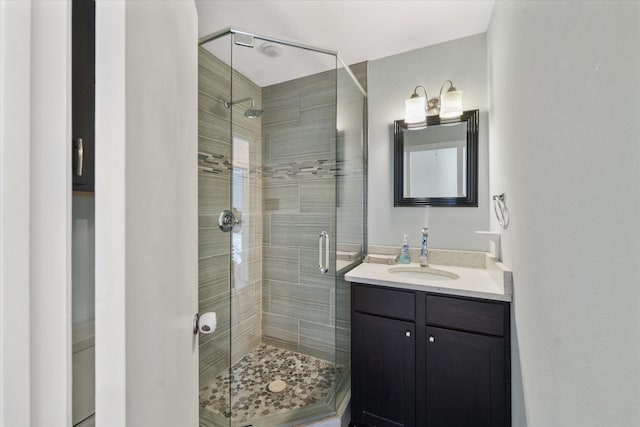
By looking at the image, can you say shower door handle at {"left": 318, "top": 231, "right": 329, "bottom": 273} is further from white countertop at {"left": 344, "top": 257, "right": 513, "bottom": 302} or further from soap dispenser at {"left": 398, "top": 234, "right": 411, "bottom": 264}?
soap dispenser at {"left": 398, "top": 234, "right": 411, "bottom": 264}

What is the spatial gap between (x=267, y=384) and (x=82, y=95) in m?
1.85

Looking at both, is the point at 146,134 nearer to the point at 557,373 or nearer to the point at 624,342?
the point at 624,342

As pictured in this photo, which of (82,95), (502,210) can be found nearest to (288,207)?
(502,210)

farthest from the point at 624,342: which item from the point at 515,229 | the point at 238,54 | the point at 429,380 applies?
the point at 238,54

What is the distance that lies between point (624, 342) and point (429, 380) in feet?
3.68

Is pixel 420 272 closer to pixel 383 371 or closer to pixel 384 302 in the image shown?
pixel 384 302

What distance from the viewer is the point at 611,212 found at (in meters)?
0.50

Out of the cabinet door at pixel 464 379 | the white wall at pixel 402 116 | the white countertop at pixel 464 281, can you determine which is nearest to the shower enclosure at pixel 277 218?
the white wall at pixel 402 116

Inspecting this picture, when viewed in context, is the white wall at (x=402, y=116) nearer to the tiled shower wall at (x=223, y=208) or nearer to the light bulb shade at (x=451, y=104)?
the light bulb shade at (x=451, y=104)

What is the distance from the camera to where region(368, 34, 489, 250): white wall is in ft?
5.81

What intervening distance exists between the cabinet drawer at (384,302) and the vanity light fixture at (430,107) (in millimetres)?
1208

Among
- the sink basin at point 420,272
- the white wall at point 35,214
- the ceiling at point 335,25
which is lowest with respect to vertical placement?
the sink basin at point 420,272

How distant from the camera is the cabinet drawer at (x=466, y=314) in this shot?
1.25 m

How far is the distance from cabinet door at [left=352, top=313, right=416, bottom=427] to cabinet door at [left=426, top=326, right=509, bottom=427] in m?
0.10
